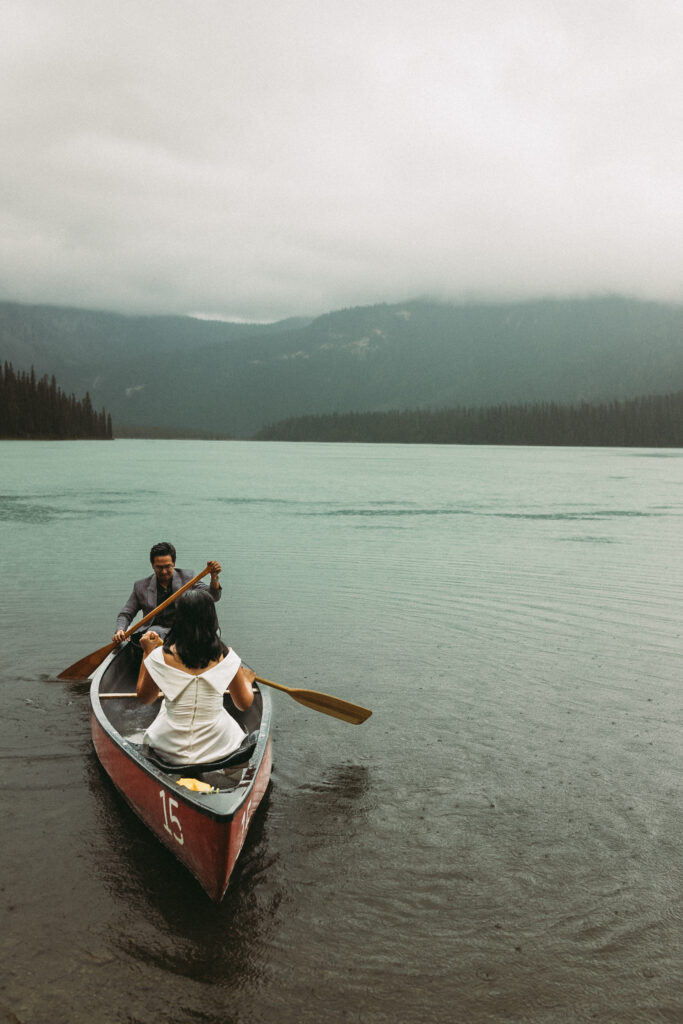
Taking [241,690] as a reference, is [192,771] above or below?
below

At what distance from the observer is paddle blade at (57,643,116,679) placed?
12.2 meters

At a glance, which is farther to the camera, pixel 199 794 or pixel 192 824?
pixel 199 794

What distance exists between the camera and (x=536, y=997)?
577 cm

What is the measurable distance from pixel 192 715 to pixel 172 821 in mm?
944

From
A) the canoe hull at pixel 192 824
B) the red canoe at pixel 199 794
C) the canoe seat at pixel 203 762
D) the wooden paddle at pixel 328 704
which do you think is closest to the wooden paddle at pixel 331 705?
the wooden paddle at pixel 328 704

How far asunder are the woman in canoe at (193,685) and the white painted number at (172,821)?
2.02 feet

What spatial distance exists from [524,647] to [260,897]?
9.75m

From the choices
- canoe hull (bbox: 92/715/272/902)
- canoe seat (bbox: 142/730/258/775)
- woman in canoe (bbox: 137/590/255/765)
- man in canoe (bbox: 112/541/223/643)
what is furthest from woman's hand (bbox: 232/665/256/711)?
man in canoe (bbox: 112/541/223/643)

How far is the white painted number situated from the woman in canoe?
616 millimetres

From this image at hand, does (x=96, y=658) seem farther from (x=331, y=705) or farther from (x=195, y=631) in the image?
(x=195, y=631)

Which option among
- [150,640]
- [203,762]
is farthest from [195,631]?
[203,762]

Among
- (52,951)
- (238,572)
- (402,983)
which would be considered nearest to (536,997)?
(402,983)

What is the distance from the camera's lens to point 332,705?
Result: 10.5 meters

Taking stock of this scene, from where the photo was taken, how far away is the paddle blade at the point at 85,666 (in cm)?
1225
